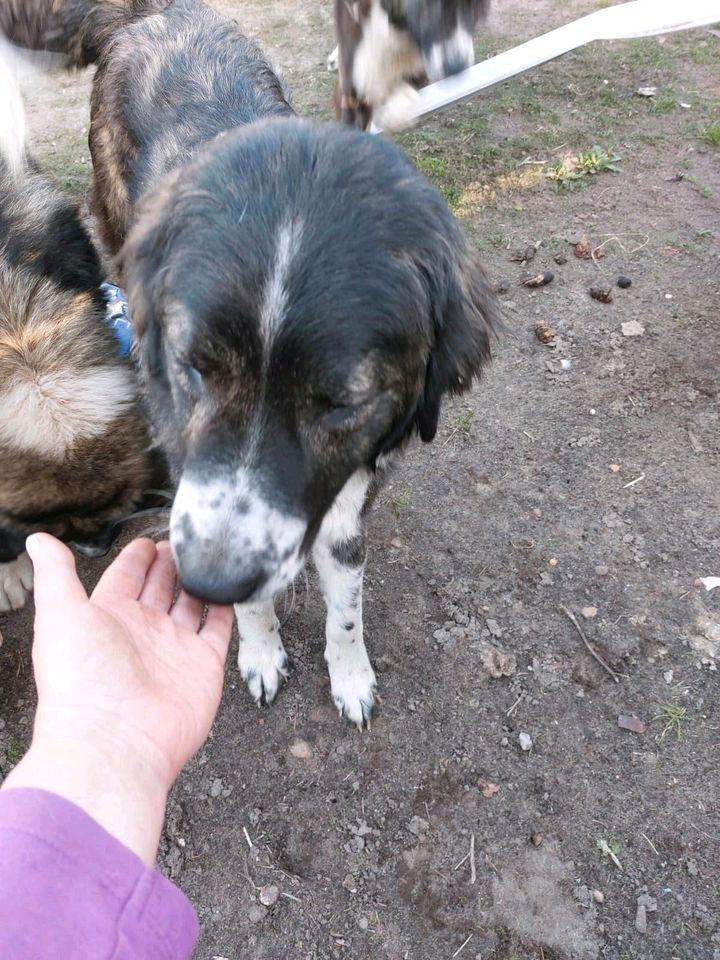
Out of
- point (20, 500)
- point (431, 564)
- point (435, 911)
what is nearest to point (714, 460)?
point (431, 564)

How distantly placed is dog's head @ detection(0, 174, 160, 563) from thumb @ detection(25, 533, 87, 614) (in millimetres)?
405

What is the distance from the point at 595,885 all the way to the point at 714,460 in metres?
2.17

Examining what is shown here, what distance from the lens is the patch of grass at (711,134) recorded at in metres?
5.33

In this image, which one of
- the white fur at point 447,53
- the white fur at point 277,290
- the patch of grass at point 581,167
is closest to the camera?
the white fur at point 277,290

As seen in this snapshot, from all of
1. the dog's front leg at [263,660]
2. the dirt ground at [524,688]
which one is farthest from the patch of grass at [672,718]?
the dog's front leg at [263,660]

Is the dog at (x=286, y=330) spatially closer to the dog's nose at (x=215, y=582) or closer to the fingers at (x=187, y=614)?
the dog's nose at (x=215, y=582)

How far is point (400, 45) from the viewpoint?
3801 mm

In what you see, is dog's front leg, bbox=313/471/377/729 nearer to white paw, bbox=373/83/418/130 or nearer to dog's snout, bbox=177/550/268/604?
dog's snout, bbox=177/550/268/604

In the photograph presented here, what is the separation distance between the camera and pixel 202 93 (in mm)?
3027

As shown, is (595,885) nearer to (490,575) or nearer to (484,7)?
(490,575)

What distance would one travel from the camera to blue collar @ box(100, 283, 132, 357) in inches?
100

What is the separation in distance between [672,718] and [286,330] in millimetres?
2300

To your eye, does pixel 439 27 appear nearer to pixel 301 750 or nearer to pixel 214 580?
pixel 214 580

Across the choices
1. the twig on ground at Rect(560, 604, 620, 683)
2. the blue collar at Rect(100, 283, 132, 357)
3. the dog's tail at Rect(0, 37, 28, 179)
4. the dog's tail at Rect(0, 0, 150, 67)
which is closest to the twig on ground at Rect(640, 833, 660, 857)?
the twig on ground at Rect(560, 604, 620, 683)
